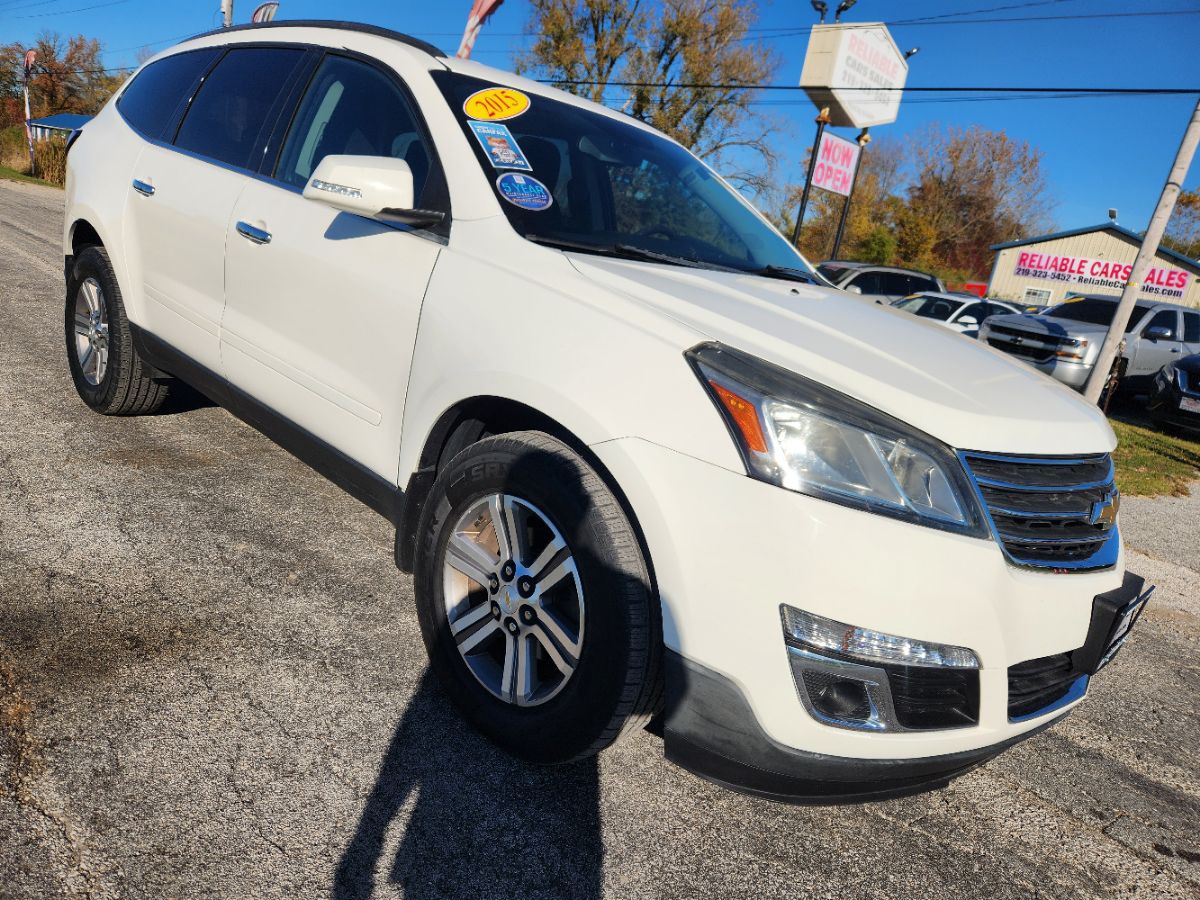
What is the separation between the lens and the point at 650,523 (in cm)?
176

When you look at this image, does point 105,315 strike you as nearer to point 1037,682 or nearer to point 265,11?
point 265,11

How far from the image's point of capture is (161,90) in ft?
12.9

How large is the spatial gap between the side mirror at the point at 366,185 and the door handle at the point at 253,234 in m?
0.63

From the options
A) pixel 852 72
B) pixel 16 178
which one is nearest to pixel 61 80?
pixel 16 178

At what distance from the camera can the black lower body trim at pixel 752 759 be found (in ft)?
5.61

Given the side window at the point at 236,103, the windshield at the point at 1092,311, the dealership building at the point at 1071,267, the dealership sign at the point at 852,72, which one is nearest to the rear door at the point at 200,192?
the side window at the point at 236,103

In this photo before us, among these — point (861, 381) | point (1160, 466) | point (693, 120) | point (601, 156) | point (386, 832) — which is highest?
point (693, 120)

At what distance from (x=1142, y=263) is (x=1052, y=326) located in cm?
177

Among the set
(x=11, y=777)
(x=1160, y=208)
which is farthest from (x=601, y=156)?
(x=1160, y=208)

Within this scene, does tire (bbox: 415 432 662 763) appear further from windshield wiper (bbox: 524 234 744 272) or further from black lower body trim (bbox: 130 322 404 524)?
windshield wiper (bbox: 524 234 744 272)

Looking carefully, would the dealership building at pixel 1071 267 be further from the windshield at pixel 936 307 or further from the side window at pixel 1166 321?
the side window at pixel 1166 321

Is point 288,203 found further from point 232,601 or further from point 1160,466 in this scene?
point 1160,466

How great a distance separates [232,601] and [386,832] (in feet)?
3.87

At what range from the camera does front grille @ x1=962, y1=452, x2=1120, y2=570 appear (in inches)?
69.1
